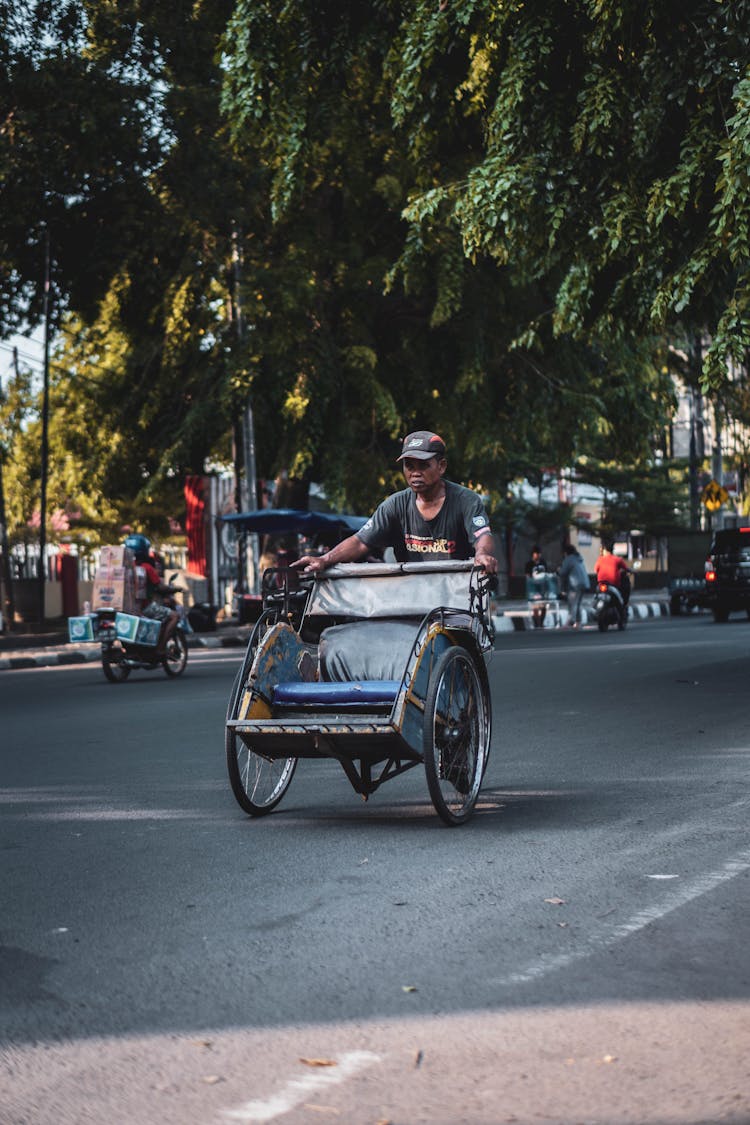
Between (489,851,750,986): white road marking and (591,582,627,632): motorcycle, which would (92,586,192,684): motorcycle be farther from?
(489,851,750,986): white road marking

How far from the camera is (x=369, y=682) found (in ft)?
22.1

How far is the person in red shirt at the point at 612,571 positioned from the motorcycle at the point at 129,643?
11.5m

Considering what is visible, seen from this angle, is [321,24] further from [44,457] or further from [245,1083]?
[44,457]

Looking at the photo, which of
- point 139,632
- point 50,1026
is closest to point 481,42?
point 139,632

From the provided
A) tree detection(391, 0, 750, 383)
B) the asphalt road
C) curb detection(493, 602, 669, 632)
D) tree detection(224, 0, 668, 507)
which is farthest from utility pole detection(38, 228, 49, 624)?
the asphalt road

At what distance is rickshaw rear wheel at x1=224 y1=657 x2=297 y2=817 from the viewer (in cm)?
675

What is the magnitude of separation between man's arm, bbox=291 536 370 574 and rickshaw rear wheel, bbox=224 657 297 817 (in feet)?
1.84

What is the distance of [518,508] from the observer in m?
50.0

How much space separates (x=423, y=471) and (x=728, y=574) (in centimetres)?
2582

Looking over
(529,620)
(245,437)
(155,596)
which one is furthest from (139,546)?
(529,620)

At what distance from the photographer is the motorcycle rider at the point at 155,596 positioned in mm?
18359

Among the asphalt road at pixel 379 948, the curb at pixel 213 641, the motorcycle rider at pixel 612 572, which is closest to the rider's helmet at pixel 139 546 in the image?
the curb at pixel 213 641

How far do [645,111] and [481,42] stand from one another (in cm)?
150

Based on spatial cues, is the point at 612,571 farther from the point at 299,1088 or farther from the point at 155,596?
the point at 299,1088
